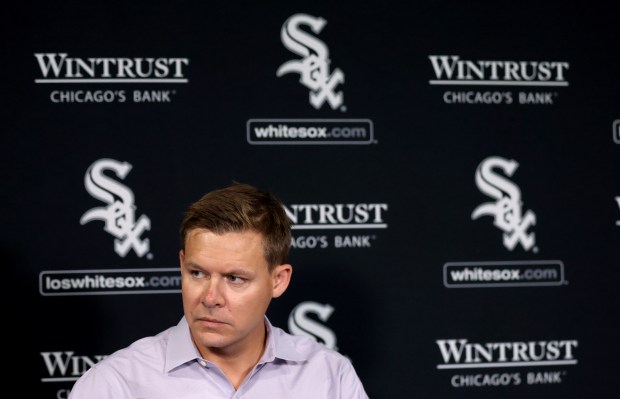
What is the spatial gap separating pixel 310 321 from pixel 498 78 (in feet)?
3.78

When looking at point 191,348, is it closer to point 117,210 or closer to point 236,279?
point 236,279

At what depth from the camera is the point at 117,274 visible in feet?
8.55

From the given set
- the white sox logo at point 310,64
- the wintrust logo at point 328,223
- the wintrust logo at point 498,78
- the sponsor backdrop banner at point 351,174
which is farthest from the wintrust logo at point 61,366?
the wintrust logo at point 498,78

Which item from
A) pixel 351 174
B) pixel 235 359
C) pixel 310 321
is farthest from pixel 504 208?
pixel 235 359

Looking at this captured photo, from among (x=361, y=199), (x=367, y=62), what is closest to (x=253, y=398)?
(x=361, y=199)

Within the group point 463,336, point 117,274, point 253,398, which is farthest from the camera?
point 463,336

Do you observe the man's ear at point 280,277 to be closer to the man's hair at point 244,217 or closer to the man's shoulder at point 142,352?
the man's hair at point 244,217

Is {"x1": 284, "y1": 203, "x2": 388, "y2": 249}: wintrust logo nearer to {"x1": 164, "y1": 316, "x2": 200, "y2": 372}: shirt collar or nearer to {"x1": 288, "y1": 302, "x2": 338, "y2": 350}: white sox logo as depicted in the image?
{"x1": 288, "y1": 302, "x2": 338, "y2": 350}: white sox logo

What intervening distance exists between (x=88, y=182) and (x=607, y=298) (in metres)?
1.96

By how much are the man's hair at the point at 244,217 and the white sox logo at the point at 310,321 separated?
2.66 feet

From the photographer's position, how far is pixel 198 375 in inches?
74.7

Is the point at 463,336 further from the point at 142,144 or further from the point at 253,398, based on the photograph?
the point at 142,144

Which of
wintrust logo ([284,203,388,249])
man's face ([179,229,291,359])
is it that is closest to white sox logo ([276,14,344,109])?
wintrust logo ([284,203,388,249])

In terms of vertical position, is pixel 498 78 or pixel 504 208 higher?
pixel 498 78
